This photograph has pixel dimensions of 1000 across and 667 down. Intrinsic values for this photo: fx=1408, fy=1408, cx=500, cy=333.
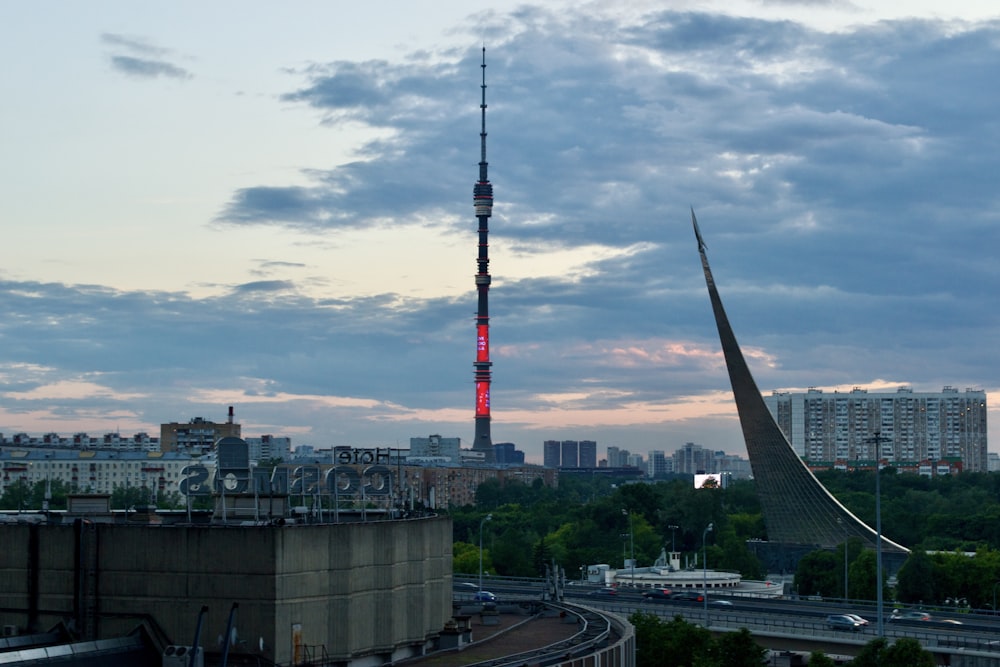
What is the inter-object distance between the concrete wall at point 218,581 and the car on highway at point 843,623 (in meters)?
37.8

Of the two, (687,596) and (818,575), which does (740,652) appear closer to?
(687,596)

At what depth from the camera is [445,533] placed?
43.4 metres

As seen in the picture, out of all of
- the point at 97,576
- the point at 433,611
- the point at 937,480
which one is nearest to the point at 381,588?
the point at 433,611

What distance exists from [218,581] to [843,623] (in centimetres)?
4371

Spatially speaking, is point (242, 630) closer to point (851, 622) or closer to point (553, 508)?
point (851, 622)

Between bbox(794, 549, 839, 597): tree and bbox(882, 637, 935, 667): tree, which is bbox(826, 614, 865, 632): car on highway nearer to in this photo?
bbox(882, 637, 935, 667): tree

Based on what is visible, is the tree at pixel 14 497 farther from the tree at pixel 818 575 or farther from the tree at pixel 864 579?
the tree at pixel 864 579

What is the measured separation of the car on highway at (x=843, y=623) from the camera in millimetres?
68688

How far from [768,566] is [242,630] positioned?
105 meters

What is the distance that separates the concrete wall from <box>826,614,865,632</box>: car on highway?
37.8m

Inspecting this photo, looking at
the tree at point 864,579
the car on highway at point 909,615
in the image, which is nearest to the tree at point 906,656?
the car on highway at point 909,615

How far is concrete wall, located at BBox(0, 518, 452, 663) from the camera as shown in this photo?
3359 centimetres

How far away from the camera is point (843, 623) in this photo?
69.6m

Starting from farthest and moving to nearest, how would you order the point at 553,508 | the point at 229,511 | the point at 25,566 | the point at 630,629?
1. the point at 553,508
2. the point at 630,629
3. the point at 229,511
4. the point at 25,566
